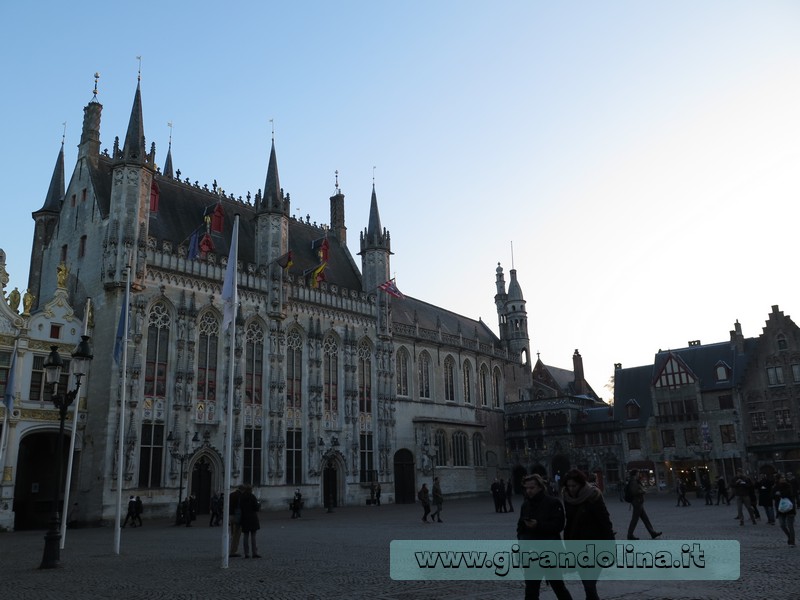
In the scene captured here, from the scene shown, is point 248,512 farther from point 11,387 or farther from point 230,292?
point 11,387

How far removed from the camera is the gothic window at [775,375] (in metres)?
53.4

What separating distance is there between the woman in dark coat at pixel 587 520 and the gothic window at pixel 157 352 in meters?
33.9

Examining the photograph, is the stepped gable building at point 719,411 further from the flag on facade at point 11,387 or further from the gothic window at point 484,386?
the flag on facade at point 11,387

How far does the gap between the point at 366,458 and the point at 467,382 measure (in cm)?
1738

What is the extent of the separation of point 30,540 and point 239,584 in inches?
695

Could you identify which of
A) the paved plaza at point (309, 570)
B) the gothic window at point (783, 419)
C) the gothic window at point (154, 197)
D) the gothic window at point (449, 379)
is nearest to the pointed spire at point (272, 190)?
the gothic window at point (154, 197)

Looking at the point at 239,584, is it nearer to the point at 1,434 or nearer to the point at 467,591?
the point at 467,591

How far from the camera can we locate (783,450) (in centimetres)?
5169

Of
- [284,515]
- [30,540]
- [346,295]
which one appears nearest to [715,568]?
[30,540]

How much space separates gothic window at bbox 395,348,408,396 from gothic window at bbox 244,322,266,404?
1443 cm

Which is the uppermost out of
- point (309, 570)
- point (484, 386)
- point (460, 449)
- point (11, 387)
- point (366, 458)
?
point (484, 386)

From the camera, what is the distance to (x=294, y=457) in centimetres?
4444

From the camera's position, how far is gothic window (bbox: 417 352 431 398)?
2282 inches

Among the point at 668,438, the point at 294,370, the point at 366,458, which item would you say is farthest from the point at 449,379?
the point at 294,370
